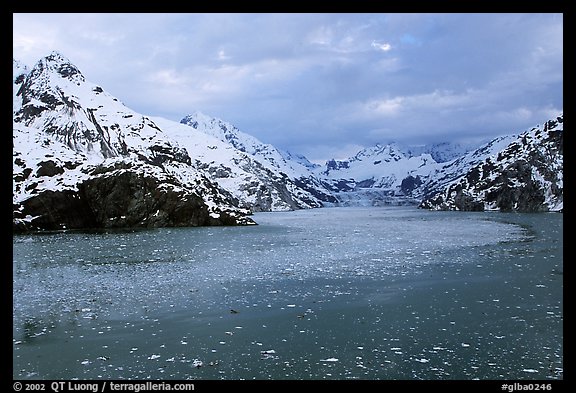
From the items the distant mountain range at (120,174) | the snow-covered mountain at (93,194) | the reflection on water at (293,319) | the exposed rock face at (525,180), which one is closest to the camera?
the reflection on water at (293,319)

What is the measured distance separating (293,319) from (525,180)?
178275 millimetres

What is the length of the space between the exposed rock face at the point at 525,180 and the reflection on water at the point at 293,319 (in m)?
144

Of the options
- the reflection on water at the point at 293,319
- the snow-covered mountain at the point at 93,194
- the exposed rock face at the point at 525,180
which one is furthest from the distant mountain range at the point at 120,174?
the reflection on water at the point at 293,319

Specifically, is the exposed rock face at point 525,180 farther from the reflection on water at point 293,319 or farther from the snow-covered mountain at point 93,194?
the reflection on water at point 293,319

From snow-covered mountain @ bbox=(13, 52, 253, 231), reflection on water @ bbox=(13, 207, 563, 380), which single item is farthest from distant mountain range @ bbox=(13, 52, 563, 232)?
reflection on water @ bbox=(13, 207, 563, 380)

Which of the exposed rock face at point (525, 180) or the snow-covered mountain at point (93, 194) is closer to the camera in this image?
the snow-covered mountain at point (93, 194)

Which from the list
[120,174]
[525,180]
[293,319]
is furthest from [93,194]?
[525,180]

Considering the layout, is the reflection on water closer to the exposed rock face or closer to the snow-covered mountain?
the snow-covered mountain

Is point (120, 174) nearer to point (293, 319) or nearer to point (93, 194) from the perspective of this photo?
point (93, 194)

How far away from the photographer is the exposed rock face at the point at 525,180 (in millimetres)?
163625

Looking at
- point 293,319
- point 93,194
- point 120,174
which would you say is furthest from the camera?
point 120,174

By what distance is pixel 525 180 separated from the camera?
173 metres

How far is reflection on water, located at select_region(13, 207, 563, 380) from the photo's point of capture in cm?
1478
